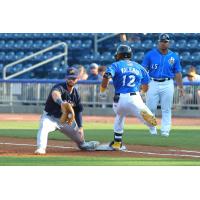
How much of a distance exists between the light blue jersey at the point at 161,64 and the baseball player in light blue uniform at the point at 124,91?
10.1ft

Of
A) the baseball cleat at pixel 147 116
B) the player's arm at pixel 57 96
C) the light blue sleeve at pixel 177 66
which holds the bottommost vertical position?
the baseball cleat at pixel 147 116

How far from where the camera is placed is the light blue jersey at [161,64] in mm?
15562

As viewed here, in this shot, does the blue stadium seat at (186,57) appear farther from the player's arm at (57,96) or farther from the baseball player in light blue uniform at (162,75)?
the player's arm at (57,96)

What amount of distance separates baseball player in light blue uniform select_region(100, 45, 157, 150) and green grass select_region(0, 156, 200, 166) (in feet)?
5.79

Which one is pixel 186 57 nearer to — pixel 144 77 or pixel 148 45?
pixel 148 45

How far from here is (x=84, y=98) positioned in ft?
82.4

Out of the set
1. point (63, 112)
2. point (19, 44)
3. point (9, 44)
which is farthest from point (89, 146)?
point (9, 44)

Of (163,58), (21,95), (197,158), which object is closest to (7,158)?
(197,158)

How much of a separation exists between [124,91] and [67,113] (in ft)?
4.74

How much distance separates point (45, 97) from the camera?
2559 centimetres

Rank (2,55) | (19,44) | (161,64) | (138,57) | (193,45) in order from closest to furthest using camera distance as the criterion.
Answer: (161,64)
(138,57)
(193,45)
(19,44)
(2,55)

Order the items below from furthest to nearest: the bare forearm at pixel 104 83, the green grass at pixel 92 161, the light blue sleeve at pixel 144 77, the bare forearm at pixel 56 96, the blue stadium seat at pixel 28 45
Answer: the blue stadium seat at pixel 28 45 < the light blue sleeve at pixel 144 77 < the bare forearm at pixel 104 83 < the bare forearm at pixel 56 96 < the green grass at pixel 92 161

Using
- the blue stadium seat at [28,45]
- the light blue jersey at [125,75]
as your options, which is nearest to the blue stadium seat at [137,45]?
the blue stadium seat at [28,45]

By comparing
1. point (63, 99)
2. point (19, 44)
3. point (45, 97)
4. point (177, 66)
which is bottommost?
point (45, 97)
